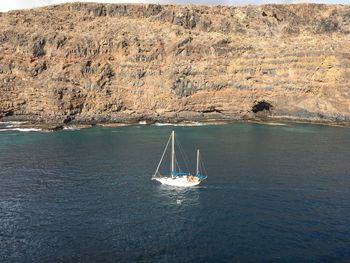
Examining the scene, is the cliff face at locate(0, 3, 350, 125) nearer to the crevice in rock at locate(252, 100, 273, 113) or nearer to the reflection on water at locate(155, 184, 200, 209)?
the crevice in rock at locate(252, 100, 273, 113)

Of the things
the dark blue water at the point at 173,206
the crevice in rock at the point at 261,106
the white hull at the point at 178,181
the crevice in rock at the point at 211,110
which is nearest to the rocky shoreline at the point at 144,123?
the crevice in rock at the point at 211,110

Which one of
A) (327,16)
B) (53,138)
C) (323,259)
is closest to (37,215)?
(323,259)

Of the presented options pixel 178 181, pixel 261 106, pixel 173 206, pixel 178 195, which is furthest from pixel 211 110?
pixel 173 206

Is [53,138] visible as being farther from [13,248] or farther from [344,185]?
[344,185]

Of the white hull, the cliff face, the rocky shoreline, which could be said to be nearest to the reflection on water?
the white hull

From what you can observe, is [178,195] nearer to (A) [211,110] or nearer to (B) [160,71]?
(A) [211,110]
